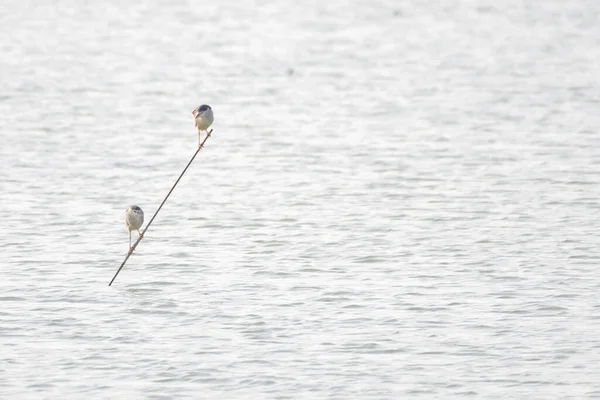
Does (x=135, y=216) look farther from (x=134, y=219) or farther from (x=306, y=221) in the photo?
(x=306, y=221)

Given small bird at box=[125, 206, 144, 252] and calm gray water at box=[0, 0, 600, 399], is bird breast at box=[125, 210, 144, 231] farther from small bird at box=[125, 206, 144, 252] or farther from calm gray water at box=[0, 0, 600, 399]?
calm gray water at box=[0, 0, 600, 399]

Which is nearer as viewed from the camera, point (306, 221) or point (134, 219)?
point (134, 219)

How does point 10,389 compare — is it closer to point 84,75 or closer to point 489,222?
point 489,222

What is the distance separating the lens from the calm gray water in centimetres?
1320

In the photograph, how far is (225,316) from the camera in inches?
580

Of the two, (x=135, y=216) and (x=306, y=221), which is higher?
(x=135, y=216)

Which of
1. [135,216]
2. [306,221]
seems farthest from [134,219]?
[306,221]

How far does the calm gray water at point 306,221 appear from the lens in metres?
13.2

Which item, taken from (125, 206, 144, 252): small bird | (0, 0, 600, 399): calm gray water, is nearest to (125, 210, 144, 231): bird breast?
(125, 206, 144, 252): small bird

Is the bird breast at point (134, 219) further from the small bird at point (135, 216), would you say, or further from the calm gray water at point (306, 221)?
the calm gray water at point (306, 221)

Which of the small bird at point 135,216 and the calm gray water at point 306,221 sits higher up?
the small bird at point 135,216

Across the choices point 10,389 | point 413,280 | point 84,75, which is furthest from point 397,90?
point 10,389

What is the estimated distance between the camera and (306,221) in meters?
19.2

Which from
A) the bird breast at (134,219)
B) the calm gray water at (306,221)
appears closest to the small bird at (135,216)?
the bird breast at (134,219)
